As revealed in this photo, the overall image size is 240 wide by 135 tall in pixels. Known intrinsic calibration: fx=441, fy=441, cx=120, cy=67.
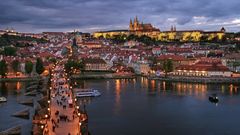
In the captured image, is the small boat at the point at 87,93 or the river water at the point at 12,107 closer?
the river water at the point at 12,107

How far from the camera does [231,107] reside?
1134cm

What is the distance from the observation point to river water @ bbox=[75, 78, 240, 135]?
8.62m

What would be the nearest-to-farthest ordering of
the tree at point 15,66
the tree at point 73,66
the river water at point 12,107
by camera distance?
the river water at point 12,107 < the tree at point 15,66 < the tree at point 73,66

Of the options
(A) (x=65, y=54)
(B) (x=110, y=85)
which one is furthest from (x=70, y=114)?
(A) (x=65, y=54)

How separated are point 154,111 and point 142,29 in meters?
37.7

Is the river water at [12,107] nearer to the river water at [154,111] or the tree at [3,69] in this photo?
the river water at [154,111]

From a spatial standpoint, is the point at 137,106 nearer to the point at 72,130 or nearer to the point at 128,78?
the point at 72,130

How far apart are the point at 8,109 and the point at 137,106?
10.5ft

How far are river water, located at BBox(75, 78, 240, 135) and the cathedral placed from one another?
31827 mm

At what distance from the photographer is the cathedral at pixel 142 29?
4688 centimetres

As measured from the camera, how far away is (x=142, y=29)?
157ft

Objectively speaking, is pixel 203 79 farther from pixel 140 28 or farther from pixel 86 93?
pixel 140 28

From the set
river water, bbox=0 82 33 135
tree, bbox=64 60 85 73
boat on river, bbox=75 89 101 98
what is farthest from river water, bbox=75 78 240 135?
tree, bbox=64 60 85 73

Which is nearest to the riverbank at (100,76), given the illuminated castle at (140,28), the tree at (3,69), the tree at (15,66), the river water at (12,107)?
the tree at (15,66)
